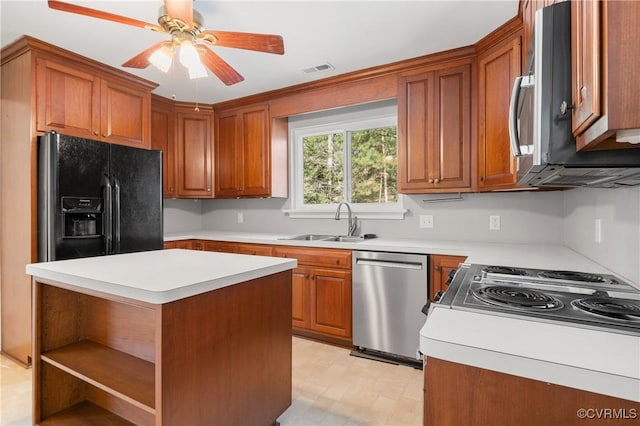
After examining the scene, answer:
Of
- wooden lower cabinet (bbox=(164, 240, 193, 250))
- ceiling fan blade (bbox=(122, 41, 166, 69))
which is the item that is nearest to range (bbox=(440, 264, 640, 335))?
ceiling fan blade (bbox=(122, 41, 166, 69))

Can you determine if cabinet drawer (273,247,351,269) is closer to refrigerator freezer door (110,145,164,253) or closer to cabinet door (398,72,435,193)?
cabinet door (398,72,435,193)

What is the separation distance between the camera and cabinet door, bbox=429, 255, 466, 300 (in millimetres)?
2252

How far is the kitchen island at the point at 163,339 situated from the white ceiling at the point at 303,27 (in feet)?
5.01

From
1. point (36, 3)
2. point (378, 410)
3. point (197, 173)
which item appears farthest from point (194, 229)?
point (378, 410)

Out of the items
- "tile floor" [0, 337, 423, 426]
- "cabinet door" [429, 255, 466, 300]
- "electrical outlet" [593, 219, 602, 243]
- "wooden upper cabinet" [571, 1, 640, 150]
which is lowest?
"tile floor" [0, 337, 423, 426]

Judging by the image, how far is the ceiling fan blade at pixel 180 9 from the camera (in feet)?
5.15

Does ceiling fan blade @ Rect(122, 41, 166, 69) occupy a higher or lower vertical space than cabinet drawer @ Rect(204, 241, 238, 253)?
higher

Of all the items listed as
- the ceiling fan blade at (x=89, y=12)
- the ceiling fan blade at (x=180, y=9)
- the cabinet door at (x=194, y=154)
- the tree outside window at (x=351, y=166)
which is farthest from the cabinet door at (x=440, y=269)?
the cabinet door at (x=194, y=154)

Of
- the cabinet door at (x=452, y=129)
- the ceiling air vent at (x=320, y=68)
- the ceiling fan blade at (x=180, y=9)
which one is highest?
the ceiling air vent at (x=320, y=68)

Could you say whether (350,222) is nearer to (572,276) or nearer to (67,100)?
(572,276)

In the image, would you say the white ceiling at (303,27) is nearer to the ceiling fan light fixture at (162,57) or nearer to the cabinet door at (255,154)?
the ceiling fan light fixture at (162,57)

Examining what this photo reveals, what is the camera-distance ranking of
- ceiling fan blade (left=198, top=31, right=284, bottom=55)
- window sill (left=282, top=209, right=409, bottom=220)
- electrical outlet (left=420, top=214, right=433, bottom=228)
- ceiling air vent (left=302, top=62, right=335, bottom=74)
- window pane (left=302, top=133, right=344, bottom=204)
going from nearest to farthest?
ceiling fan blade (left=198, top=31, right=284, bottom=55), ceiling air vent (left=302, top=62, right=335, bottom=74), electrical outlet (left=420, top=214, right=433, bottom=228), window sill (left=282, top=209, right=409, bottom=220), window pane (left=302, top=133, right=344, bottom=204)

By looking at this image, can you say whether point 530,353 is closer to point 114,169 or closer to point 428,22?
point 428,22

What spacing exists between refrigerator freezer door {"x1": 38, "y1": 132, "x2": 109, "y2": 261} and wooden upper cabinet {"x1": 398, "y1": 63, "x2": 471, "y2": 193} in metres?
2.44
